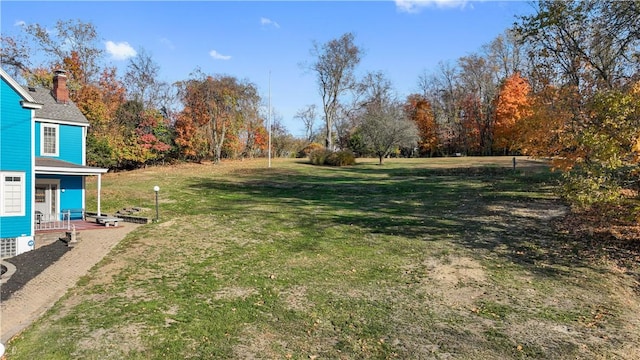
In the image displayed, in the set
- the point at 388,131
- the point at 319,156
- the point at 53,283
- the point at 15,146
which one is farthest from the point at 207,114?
the point at 53,283

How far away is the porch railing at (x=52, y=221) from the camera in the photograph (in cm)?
1681

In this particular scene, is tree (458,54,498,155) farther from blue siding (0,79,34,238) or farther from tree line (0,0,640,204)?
blue siding (0,79,34,238)

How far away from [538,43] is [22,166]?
819 inches

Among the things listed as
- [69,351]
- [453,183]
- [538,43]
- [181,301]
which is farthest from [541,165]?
[69,351]

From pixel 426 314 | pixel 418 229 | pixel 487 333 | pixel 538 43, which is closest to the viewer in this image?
pixel 487 333

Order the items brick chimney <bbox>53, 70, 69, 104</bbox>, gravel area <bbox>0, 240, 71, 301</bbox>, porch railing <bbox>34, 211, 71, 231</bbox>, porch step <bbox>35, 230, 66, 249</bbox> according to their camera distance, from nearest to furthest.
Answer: gravel area <bbox>0, 240, 71, 301</bbox> < porch step <bbox>35, 230, 66, 249</bbox> < porch railing <bbox>34, 211, 71, 231</bbox> < brick chimney <bbox>53, 70, 69, 104</bbox>

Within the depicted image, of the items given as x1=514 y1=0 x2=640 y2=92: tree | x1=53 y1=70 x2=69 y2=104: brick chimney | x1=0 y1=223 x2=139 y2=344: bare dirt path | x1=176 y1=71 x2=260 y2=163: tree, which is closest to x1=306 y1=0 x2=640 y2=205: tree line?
x1=514 y1=0 x2=640 y2=92: tree

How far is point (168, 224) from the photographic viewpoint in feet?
55.2

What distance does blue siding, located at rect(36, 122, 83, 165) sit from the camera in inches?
786

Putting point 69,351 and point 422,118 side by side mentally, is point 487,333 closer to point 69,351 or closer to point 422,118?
point 69,351

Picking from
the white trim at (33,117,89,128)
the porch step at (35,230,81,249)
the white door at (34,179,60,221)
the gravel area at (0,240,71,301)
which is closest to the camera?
the gravel area at (0,240,71,301)

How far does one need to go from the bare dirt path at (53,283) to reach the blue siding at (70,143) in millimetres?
6164

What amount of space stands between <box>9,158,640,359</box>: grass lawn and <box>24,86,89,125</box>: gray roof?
24.4 feet

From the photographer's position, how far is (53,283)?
419 inches
